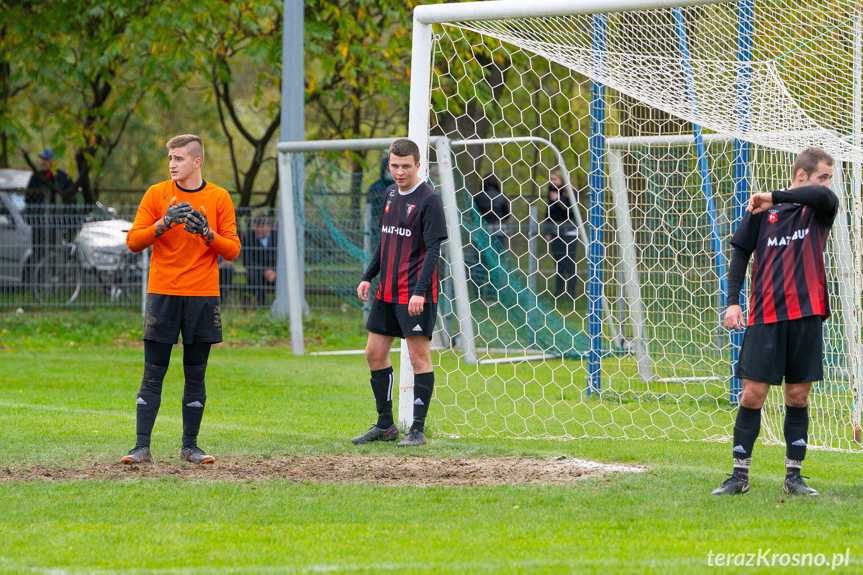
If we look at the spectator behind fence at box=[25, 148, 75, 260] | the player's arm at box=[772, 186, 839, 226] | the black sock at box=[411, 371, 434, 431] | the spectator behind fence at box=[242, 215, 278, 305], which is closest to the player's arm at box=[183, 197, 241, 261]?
the black sock at box=[411, 371, 434, 431]

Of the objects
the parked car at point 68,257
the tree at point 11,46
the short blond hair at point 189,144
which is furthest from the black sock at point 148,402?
the tree at point 11,46

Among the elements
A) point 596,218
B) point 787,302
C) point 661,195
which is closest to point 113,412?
point 596,218

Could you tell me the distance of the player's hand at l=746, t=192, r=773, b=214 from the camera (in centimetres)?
494

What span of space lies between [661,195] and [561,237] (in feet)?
5.98

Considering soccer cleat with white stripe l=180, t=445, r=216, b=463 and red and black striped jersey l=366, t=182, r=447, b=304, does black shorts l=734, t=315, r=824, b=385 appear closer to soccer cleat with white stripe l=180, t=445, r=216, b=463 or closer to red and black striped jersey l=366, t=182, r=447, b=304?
red and black striped jersey l=366, t=182, r=447, b=304

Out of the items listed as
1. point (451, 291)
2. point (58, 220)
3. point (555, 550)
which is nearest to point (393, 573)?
point (555, 550)

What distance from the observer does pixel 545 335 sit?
1100 centimetres

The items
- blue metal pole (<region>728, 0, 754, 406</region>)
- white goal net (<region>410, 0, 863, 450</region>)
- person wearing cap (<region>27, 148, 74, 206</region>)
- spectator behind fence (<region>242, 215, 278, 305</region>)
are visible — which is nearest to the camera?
white goal net (<region>410, 0, 863, 450</region>)

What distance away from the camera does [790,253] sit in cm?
507

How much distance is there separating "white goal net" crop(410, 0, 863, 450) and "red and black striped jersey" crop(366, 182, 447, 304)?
0.76m

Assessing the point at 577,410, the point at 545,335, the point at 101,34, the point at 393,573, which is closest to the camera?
the point at 393,573

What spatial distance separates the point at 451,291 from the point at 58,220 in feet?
18.8

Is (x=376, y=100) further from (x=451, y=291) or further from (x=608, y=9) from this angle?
(x=608, y=9)

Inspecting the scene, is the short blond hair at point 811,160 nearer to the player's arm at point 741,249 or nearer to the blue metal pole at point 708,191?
the player's arm at point 741,249
